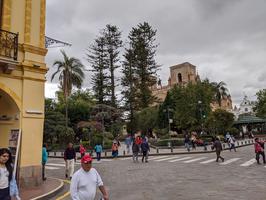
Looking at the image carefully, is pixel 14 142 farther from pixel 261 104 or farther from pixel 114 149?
pixel 261 104

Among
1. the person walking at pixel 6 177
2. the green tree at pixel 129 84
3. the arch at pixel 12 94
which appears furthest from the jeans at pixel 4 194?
the green tree at pixel 129 84

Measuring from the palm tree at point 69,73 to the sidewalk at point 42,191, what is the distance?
92.0 ft

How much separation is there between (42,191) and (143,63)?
1785 inches

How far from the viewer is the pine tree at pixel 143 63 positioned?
2108 inches

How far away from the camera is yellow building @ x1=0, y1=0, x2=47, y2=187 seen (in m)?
→ 10.8

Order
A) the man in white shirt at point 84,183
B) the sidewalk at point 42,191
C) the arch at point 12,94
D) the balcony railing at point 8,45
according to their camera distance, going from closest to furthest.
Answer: the man in white shirt at point 84,183 < the sidewalk at point 42,191 < the balcony railing at point 8,45 < the arch at point 12,94

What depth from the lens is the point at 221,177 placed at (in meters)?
12.1

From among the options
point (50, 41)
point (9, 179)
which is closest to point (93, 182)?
point (9, 179)

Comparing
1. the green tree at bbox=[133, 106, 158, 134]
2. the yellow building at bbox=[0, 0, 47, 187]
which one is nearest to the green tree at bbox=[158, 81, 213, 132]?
A: the green tree at bbox=[133, 106, 158, 134]

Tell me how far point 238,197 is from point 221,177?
3.87 m

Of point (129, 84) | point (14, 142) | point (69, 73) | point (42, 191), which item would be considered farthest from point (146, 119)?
point (42, 191)

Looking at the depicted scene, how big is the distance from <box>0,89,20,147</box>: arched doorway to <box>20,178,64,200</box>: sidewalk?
2.17 metres

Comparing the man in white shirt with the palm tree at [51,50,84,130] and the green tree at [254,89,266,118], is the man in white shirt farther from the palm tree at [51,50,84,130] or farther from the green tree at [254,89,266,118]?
the green tree at [254,89,266,118]

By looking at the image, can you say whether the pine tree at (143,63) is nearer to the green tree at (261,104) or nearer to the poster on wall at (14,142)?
the green tree at (261,104)
